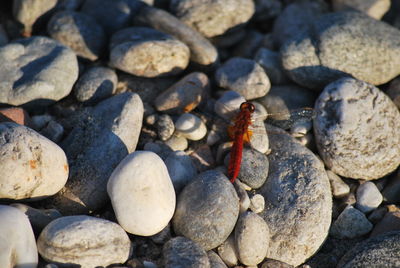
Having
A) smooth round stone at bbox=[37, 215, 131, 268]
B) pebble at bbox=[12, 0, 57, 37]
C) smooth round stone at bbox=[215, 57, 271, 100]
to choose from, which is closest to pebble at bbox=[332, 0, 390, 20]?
smooth round stone at bbox=[215, 57, 271, 100]

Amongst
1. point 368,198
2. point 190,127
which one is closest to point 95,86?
point 190,127

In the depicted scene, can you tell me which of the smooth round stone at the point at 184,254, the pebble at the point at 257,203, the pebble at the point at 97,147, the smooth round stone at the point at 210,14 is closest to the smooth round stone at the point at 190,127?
the pebble at the point at 97,147

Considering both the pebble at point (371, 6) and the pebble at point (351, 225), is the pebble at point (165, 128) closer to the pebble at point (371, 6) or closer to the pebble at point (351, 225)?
the pebble at point (351, 225)

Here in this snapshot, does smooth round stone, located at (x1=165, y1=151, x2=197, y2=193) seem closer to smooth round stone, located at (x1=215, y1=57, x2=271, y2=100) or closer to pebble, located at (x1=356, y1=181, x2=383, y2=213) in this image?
smooth round stone, located at (x1=215, y1=57, x2=271, y2=100)

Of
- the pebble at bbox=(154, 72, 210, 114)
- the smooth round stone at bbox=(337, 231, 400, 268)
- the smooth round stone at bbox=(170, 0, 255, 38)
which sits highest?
the smooth round stone at bbox=(170, 0, 255, 38)

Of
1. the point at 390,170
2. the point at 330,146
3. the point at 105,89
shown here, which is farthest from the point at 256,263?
the point at 105,89

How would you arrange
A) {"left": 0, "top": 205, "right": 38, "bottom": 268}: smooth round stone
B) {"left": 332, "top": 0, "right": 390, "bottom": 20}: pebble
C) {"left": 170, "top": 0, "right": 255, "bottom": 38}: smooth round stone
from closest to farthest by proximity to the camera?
{"left": 0, "top": 205, "right": 38, "bottom": 268}: smooth round stone < {"left": 170, "top": 0, "right": 255, "bottom": 38}: smooth round stone < {"left": 332, "top": 0, "right": 390, "bottom": 20}: pebble
